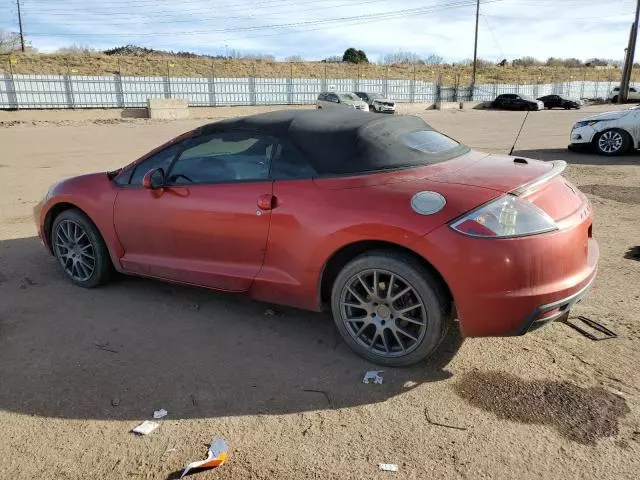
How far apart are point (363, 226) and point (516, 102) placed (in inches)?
1847

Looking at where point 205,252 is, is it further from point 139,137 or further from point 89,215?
point 139,137

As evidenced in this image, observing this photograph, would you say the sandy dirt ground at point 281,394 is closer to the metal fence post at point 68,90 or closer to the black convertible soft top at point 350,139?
the black convertible soft top at point 350,139

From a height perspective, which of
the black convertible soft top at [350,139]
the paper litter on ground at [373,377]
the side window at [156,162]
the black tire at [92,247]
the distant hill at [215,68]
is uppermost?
the distant hill at [215,68]

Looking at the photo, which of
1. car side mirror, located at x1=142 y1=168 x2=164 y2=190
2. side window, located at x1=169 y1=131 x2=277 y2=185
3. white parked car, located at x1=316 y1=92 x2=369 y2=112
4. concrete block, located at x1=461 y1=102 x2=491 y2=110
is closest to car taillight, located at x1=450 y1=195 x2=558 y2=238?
side window, located at x1=169 y1=131 x2=277 y2=185

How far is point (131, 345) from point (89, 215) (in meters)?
1.46

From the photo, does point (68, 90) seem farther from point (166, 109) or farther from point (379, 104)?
point (379, 104)

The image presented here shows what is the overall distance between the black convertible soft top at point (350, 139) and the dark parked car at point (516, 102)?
43.4 m

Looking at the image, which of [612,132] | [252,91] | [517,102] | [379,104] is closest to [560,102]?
[517,102]

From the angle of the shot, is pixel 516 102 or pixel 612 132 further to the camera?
pixel 516 102

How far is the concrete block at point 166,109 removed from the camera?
30953 millimetres

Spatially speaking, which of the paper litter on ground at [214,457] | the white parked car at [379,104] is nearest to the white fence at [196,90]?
the white parked car at [379,104]

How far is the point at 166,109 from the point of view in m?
31.5

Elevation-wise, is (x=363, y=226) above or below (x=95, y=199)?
above

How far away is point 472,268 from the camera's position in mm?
2959
